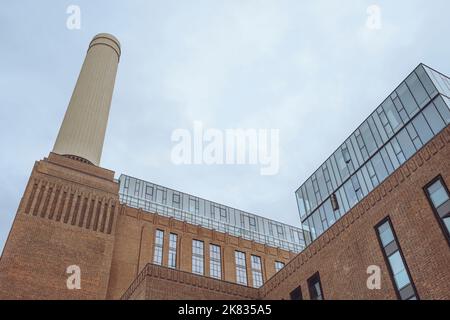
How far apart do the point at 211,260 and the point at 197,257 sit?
63.8 inches

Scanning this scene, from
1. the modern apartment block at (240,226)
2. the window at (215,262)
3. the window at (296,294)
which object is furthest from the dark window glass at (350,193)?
the window at (296,294)

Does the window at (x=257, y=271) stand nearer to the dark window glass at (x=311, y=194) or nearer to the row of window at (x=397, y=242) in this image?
the dark window glass at (x=311, y=194)

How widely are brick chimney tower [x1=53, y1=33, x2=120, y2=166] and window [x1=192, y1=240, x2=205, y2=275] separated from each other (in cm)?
1287

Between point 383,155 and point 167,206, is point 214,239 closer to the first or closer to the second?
point 167,206

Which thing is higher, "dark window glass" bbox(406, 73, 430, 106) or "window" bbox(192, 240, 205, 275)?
"dark window glass" bbox(406, 73, 430, 106)

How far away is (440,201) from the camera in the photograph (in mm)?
20688

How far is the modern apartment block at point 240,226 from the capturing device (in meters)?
21.9

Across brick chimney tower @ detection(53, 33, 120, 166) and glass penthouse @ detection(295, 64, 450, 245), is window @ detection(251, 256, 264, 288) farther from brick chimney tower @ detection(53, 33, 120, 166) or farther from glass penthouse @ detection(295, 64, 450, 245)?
brick chimney tower @ detection(53, 33, 120, 166)

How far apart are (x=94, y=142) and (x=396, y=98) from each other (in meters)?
29.1

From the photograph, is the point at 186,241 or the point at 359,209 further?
the point at 186,241

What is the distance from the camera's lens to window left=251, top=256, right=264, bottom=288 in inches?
1777

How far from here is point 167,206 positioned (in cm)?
4788

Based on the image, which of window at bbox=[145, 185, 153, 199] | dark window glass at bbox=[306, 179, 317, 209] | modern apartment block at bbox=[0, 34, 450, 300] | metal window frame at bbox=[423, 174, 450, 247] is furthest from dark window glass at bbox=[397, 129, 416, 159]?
window at bbox=[145, 185, 153, 199]
